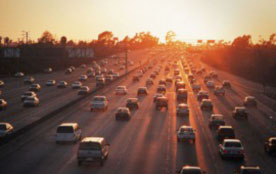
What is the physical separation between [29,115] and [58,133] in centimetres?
1824

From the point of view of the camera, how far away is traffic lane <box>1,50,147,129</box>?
164 ft

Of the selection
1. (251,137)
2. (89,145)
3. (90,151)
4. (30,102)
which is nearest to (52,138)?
(90,151)

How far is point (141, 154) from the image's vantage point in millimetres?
33719

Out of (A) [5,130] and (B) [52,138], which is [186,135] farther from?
(A) [5,130]

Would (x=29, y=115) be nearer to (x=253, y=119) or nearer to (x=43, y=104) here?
(x=43, y=104)

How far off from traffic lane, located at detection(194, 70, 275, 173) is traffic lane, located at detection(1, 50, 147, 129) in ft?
58.4

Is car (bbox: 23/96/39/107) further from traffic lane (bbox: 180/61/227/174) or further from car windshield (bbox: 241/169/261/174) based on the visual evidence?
car windshield (bbox: 241/169/261/174)

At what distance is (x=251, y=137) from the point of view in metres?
42.6

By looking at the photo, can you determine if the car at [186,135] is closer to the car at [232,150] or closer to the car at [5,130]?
the car at [232,150]

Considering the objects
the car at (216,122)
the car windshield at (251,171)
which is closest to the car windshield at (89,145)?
the car windshield at (251,171)

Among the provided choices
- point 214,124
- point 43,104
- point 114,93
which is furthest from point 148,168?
point 114,93

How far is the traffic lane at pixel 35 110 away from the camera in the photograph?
49.9 metres

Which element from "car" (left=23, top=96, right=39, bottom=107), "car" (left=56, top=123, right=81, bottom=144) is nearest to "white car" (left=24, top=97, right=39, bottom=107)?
"car" (left=23, top=96, right=39, bottom=107)

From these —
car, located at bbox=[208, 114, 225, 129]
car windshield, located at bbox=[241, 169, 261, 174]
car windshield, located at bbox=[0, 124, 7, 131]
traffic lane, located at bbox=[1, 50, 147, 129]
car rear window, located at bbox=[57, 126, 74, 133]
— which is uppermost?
car windshield, located at bbox=[241, 169, 261, 174]
